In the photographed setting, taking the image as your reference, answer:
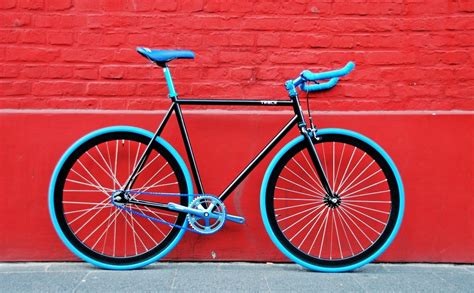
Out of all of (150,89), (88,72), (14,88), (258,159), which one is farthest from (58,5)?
(258,159)

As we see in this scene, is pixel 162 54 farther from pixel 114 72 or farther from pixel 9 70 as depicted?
pixel 9 70

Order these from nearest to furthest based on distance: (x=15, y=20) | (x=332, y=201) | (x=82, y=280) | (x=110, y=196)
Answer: (x=82, y=280) → (x=332, y=201) → (x=110, y=196) → (x=15, y=20)

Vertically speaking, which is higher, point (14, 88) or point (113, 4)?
point (113, 4)

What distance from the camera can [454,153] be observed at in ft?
13.6

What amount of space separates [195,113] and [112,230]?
1.00 m

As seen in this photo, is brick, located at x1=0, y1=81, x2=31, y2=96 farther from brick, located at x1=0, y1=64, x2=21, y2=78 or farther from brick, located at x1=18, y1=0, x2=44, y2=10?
brick, located at x1=18, y1=0, x2=44, y2=10

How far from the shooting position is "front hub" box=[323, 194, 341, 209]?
3865 millimetres

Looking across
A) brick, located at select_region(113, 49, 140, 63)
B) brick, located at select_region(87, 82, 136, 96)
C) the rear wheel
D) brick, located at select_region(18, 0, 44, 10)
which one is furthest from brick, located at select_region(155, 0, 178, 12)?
the rear wheel

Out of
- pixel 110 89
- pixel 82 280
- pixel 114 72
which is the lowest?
pixel 82 280

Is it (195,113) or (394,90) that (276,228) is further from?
(394,90)

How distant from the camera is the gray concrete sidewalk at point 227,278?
3.64 metres

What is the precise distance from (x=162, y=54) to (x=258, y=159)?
92cm

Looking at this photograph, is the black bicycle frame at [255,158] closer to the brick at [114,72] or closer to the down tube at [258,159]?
the down tube at [258,159]

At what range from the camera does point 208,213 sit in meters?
3.84
